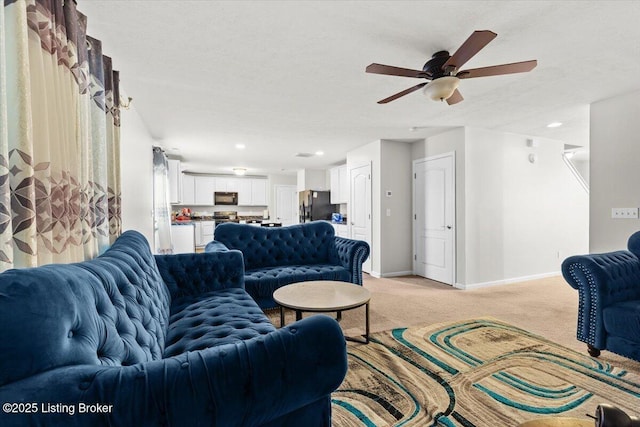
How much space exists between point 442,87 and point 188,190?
8129 millimetres

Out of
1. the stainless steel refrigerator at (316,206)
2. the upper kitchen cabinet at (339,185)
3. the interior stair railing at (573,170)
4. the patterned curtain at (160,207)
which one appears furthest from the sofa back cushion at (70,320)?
the interior stair railing at (573,170)

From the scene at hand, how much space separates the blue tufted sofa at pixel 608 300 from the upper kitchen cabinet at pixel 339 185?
4972 millimetres

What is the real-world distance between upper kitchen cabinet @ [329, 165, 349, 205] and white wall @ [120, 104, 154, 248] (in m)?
4.12

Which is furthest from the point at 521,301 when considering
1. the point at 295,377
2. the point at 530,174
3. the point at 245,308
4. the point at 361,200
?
the point at 295,377

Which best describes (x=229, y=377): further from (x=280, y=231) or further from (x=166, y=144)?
(x=166, y=144)

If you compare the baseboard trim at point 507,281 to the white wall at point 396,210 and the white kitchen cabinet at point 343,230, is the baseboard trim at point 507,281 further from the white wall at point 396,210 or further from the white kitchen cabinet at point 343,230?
the white kitchen cabinet at point 343,230

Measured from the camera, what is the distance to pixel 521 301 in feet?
12.2

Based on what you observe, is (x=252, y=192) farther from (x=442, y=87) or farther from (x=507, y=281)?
(x=442, y=87)

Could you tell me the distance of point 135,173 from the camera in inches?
134

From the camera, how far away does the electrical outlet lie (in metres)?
3.08

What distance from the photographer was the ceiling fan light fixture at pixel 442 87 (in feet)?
7.22

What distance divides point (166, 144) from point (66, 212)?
15.0 feet

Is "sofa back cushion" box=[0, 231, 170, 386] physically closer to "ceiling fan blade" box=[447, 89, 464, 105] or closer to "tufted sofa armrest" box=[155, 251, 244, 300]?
"tufted sofa armrest" box=[155, 251, 244, 300]

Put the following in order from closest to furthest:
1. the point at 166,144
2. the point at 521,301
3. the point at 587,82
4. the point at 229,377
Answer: the point at 229,377 < the point at 587,82 < the point at 521,301 < the point at 166,144
